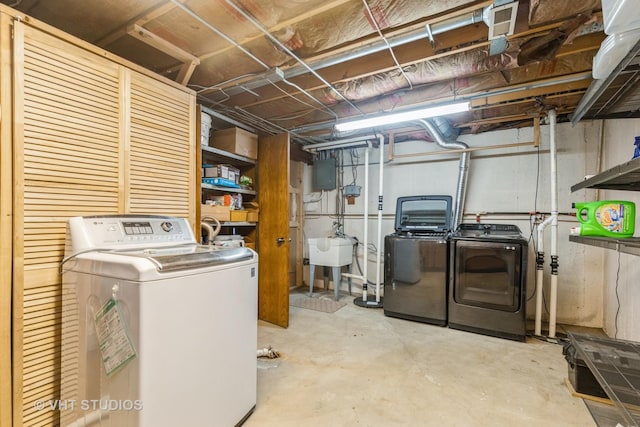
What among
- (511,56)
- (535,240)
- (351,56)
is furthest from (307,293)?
(511,56)

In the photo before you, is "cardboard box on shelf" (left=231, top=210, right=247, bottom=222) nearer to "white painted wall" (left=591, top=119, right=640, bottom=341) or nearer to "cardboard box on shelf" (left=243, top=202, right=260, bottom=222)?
"cardboard box on shelf" (left=243, top=202, right=260, bottom=222)

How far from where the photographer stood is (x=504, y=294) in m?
2.82

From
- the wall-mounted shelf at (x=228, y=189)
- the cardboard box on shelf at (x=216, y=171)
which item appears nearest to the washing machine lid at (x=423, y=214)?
the wall-mounted shelf at (x=228, y=189)

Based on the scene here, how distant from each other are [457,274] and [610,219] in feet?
5.67

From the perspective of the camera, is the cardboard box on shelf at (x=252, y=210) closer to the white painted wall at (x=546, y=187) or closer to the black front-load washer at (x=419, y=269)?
the black front-load washer at (x=419, y=269)

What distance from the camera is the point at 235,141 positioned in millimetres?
3049

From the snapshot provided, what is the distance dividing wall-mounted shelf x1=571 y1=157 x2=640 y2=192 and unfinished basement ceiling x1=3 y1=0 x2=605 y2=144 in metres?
0.95

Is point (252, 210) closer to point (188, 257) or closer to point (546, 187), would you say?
point (188, 257)

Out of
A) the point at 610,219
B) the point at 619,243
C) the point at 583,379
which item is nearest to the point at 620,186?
the point at 610,219

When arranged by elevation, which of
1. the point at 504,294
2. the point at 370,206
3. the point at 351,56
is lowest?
the point at 504,294

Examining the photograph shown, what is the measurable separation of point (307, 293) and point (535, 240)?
10.1ft

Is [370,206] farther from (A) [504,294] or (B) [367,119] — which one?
(A) [504,294]

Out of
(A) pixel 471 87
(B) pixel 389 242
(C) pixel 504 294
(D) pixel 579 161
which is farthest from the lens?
(B) pixel 389 242

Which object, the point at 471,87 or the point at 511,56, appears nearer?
the point at 511,56
